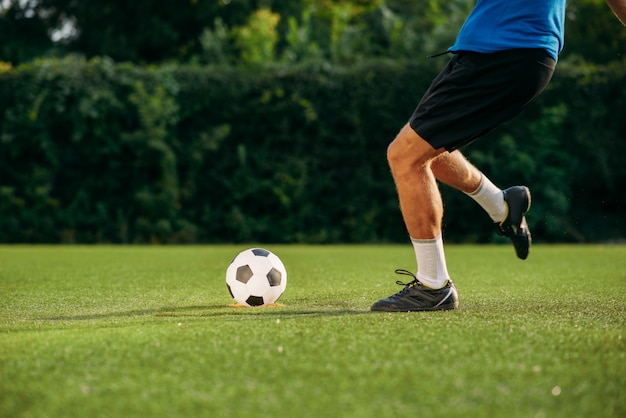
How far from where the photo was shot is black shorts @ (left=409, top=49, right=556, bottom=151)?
3.87 meters

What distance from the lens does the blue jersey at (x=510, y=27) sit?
12.6 feet

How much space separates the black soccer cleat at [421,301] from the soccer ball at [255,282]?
632mm

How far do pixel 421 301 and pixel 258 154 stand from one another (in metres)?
9.89

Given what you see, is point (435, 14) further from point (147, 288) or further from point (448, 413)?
point (448, 413)

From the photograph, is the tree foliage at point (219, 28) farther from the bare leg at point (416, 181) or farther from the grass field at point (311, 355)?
the bare leg at point (416, 181)

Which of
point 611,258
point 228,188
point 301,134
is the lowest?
point 611,258

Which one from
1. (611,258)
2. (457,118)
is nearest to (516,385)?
(457,118)

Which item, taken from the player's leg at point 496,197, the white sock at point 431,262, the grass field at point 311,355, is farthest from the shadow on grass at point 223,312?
the player's leg at point 496,197

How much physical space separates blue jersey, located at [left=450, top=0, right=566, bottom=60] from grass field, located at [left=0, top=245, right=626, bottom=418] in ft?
4.26

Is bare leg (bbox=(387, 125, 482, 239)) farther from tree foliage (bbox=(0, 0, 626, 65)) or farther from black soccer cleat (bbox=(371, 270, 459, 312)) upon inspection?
tree foliage (bbox=(0, 0, 626, 65))

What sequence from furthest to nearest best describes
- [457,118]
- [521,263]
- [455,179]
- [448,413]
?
[521,263] < [455,179] < [457,118] < [448,413]

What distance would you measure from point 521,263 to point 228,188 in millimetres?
6595

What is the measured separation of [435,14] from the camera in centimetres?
1942

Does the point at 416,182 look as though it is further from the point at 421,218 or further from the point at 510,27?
the point at 510,27
